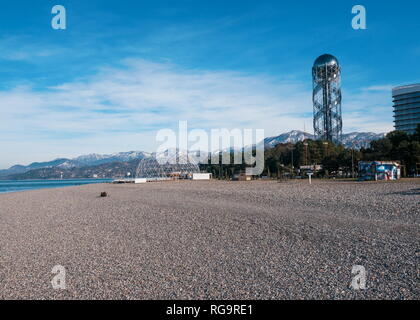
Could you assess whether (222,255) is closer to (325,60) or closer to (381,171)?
(381,171)

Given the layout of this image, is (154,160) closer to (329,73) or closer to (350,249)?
(329,73)

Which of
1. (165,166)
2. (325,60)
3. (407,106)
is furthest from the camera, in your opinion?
(407,106)

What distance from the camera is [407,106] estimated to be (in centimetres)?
14562

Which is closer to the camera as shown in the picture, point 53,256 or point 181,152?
point 53,256

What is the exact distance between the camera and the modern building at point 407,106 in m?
143

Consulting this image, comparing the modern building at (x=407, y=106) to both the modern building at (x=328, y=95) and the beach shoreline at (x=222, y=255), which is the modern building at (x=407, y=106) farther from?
the beach shoreline at (x=222, y=255)

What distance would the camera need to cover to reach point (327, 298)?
22.6ft

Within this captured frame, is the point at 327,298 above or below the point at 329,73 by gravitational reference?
below

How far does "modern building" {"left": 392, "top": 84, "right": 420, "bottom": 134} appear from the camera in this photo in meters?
143

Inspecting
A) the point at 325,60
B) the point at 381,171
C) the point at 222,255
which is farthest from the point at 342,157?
the point at 222,255

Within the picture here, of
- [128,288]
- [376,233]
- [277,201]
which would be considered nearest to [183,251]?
[128,288]

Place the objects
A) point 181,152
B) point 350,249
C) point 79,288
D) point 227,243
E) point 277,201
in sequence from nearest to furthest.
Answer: point 79,288
point 350,249
point 227,243
point 277,201
point 181,152
